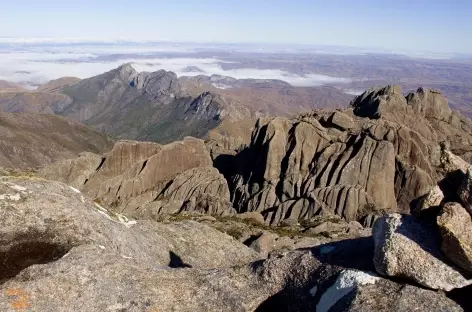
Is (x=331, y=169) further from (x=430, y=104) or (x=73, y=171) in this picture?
(x=430, y=104)

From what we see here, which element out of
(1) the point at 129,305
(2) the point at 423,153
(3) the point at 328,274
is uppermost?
(3) the point at 328,274

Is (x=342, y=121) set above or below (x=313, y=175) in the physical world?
above

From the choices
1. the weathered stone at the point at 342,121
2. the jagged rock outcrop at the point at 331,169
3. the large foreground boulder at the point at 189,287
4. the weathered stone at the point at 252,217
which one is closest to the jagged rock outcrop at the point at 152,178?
the jagged rock outcrop at the point at 331,169

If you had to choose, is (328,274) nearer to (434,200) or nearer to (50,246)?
(434,200)

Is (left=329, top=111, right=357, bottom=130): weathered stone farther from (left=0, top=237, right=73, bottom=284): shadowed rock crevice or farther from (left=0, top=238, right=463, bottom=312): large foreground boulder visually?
(left=0, top=237, right=73, bottom=284): shadowed rock crevice

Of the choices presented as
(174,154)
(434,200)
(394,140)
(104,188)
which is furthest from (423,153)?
(434,200)

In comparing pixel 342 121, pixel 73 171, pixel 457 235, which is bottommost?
pixel 73 171

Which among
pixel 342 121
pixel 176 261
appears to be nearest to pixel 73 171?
pixel 342 121
